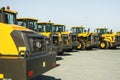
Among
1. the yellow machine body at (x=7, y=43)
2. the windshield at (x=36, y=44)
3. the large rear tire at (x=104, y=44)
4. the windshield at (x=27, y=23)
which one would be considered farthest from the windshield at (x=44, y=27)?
the yellow machine body at (x=7, y=43)

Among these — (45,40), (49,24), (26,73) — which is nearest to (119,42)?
(49,24)

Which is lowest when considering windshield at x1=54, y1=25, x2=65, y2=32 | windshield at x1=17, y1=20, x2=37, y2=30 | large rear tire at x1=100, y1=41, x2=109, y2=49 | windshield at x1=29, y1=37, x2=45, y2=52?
large rear tire at x1=100, y1=41, x2=109, y2=49

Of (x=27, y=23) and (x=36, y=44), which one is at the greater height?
(x=27, y=23)

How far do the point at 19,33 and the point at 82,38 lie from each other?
21.7m

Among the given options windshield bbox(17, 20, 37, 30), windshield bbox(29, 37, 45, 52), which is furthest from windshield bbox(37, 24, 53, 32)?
windshield bbox(29, 37, 45, 52)

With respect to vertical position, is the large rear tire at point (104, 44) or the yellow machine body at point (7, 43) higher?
the yellow machine body at point (7, 43)

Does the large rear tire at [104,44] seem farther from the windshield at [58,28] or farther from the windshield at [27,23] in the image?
the windshield at [27,23]

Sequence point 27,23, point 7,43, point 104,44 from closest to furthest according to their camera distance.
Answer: point 7,43, point 27,23, point 104,44

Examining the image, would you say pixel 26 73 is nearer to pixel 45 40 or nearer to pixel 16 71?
pixel 16 71

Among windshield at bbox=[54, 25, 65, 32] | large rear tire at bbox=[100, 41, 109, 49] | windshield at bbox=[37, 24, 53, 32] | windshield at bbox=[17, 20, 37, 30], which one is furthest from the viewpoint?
large rear tire at bbox=[100, 41, 109, 49]

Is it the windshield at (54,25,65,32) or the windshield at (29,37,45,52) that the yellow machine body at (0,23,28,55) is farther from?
the windshield at (54,25,65,32)

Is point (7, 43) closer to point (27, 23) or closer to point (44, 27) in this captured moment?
point (27, 23)

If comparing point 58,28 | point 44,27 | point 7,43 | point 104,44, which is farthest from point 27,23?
point 104,44

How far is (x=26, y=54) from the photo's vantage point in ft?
22.5
